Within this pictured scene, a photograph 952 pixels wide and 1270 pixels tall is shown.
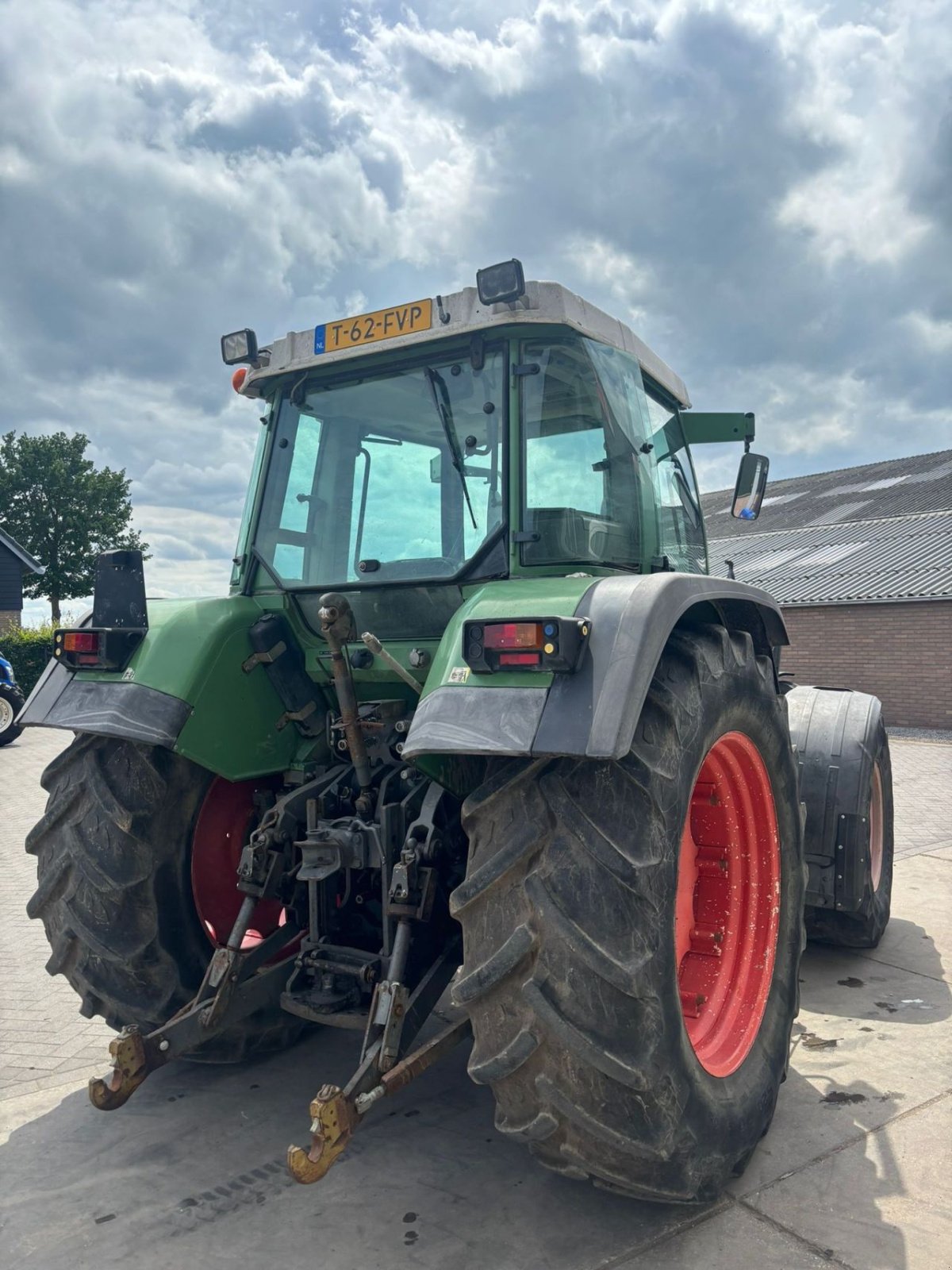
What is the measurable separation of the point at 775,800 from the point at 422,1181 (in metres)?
1.55

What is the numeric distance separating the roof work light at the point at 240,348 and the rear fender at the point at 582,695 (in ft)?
5.50

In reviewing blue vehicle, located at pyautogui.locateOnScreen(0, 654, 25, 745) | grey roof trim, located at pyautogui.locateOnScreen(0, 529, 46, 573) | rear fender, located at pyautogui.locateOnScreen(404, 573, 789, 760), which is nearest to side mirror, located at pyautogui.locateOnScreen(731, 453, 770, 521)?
rear fender, located at pyautogui.locateOnScreen(404, 573, 789, 760)

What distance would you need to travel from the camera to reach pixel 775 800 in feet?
10.3

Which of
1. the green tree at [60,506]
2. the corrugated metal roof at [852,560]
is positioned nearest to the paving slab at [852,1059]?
the corrugated metal roof at [852,560]

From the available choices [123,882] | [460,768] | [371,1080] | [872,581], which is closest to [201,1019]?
[123,882]

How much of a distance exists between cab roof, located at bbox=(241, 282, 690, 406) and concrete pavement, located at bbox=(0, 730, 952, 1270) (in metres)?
2.50

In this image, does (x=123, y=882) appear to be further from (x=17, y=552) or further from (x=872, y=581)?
(x=17, y=552)

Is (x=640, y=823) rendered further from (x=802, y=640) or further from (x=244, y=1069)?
(x=802, y=640)

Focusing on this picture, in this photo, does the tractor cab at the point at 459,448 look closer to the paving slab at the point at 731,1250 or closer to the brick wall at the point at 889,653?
the paving slab at the point at 731,1250

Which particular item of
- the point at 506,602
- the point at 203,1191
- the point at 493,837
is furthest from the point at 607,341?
the point at 203,1191

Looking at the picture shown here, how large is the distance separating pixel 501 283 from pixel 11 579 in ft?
90.7

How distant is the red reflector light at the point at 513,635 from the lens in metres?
2.31

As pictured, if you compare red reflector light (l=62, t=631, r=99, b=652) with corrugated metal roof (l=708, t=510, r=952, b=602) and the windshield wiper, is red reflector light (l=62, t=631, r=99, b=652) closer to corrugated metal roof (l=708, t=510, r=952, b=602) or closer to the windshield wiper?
the windshield wiper

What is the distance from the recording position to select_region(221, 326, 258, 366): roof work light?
11.8 feet
